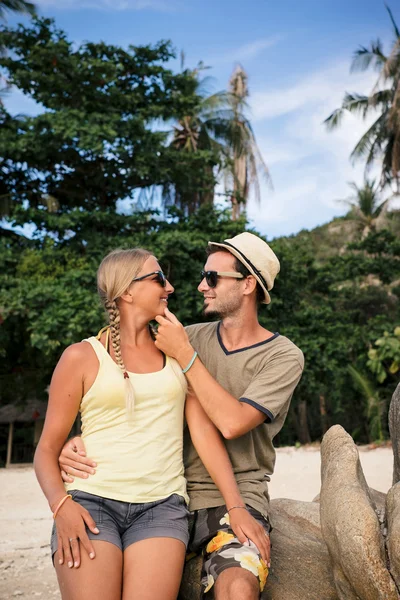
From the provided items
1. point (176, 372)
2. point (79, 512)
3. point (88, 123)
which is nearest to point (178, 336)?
point (176, 372)

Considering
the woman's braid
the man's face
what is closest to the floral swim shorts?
the woman's braid

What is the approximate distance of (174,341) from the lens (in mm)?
3201

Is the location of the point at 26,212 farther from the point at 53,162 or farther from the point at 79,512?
the point at 79,512

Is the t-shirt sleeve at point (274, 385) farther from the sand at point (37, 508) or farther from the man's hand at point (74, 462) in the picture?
the sand at point (37, 508)

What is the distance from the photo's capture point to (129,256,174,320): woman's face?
337 centimetres

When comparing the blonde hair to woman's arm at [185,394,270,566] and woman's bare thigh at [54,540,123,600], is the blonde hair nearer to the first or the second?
woman's arm at [185,394,270,566]

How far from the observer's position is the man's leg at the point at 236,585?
8.93ft

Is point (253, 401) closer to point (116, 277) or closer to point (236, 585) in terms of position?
point (236, 585)

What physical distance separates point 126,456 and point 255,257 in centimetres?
133

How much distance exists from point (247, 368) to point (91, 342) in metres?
0.86

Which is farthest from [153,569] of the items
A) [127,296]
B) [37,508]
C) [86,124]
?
[86,124]

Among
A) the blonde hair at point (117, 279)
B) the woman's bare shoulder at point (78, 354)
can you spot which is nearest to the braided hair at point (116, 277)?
the blonde hair at point (117, 279)

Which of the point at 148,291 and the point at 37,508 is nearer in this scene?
the point at 148,291

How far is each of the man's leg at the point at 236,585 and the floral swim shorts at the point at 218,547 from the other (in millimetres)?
29
